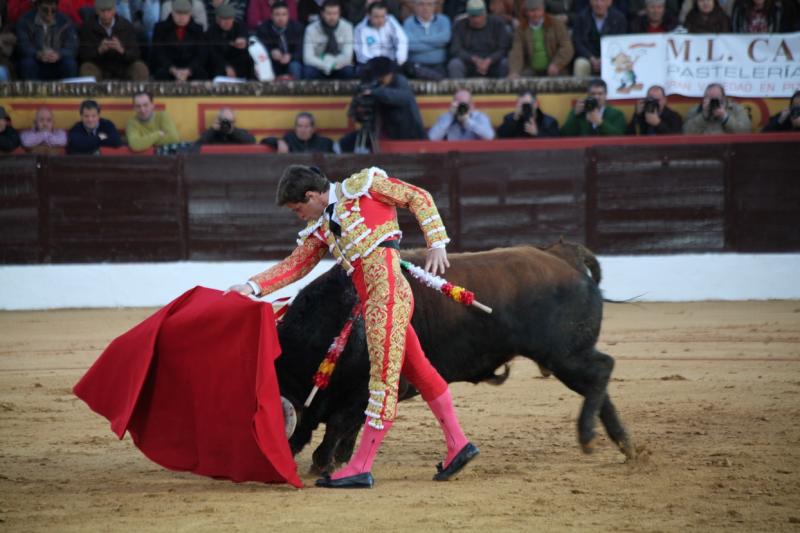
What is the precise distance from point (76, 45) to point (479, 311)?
6.70 metres

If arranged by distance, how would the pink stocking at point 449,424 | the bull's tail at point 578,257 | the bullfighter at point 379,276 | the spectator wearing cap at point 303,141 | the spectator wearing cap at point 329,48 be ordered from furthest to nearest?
1. the spectator wearing cap at point 329,48
2. the spectator wearing cap at point 303,141
3. the bull's tail at point 578,257
4. the pink stocking at point 449,424
5. the bullfighter at point 379,276

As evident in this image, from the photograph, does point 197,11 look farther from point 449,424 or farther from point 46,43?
point 449,424

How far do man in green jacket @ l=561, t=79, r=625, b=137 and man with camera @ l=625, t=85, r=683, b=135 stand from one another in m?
0.13

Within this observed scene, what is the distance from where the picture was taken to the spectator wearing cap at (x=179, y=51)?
10.3m

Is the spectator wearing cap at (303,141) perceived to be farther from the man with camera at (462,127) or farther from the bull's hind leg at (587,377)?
the bull's hind leg at (587,377)

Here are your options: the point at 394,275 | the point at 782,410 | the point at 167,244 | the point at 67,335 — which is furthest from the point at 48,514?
the point at 167,244

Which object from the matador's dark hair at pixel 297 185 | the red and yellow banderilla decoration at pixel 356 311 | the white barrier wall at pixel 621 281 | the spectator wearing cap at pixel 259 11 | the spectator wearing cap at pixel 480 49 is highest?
the spectator wearing cap at pixel 259 11

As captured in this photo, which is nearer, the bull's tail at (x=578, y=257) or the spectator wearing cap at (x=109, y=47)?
the bull's tail at (x=578, y=257)

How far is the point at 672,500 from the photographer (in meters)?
4.00

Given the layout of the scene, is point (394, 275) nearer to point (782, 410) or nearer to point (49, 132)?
point (782, 410)

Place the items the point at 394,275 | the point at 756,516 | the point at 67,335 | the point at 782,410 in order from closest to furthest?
the point at 756,516 → the point at 394,275 → the point at 782,410 → the point at 67,335

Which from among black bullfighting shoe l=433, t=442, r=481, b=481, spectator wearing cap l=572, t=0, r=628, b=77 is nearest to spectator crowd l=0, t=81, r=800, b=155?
spectator wearing cap l=572, t=0, r=628, b=77

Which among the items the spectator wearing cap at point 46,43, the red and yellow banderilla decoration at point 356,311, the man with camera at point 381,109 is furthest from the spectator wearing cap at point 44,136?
the red and yellow banderilla decoration at point 356,311

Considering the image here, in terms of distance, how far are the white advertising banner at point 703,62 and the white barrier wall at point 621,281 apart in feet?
4.69
